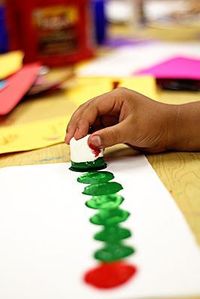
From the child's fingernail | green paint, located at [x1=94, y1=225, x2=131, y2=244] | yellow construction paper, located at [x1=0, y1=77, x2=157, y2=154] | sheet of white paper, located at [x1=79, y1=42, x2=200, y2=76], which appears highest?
the child's fingernail

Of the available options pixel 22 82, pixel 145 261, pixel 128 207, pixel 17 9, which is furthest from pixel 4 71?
pixel 145 261

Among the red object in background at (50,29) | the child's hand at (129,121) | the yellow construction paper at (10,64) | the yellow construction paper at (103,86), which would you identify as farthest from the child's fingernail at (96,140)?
the red object in background at (50,29)

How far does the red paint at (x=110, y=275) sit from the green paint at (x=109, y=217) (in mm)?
78

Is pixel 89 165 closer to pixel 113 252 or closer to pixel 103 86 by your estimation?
pixel 113 252

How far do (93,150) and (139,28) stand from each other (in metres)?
1.30

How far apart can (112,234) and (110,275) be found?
0.22 ft

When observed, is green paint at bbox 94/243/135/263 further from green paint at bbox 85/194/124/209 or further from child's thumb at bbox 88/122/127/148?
child's thumb at bbox 88/122/127/148

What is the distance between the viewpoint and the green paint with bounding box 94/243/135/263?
452 mm

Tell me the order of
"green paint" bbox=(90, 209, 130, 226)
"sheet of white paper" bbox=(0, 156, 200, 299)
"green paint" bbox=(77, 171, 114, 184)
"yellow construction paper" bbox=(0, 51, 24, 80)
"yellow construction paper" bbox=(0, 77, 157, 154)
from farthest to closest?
"yellow construction paper" bbox=(0, 51, 24, 80) < "yellow construction paper" bbox=(0, 77, 157, 154) < "green paint" bbox=(77, 171, 114, 184) < "green paint" bbox=(90, 209, 130, 226) < "sheet of white paper" bbox=(0, 156, 200, 299)

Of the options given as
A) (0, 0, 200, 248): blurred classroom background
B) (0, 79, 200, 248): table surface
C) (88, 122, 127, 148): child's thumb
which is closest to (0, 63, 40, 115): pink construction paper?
(0, 0, 200, 248): blurred classroom background

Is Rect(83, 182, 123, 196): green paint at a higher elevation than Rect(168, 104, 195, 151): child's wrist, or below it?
below

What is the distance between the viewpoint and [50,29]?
51.2 inches

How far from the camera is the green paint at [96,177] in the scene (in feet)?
2.05

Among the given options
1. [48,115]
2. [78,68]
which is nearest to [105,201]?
[48,115]
